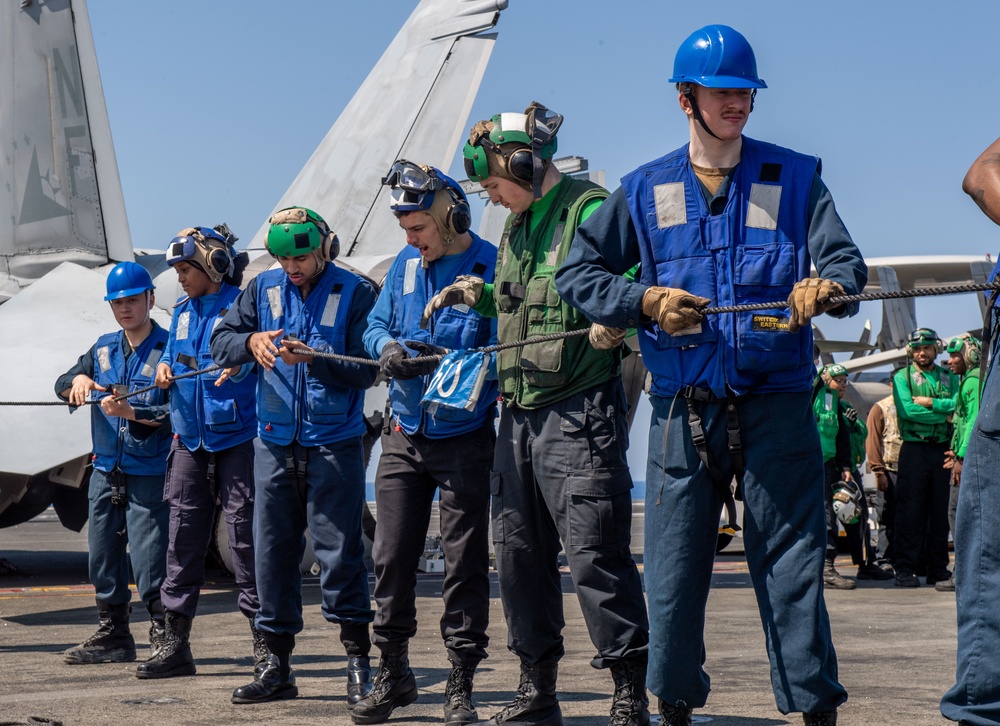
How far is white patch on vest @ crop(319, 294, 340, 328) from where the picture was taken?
557 centimetres

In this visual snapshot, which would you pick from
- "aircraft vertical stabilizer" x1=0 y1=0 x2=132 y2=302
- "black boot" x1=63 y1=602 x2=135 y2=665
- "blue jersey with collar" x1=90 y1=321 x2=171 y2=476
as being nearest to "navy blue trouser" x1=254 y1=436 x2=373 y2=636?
"blue jersey with collar" x1=90 y1=321 x2=171 y2=476

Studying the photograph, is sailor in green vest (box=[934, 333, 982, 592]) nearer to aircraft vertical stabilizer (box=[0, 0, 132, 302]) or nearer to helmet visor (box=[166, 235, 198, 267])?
helmet visor (box=[166, 235, 198, 267])

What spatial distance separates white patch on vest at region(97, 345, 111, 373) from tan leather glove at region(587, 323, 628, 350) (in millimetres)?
3758

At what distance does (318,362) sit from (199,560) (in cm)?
Result: 136

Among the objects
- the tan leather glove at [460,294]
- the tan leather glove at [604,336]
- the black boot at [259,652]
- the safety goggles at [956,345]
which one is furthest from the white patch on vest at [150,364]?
the safety goggles at [956,345]

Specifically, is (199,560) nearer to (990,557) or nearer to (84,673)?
(84,673)

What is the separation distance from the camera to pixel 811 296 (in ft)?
10.8

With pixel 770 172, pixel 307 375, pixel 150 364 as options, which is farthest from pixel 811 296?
pixel 150 364

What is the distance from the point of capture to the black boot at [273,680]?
5309 mm

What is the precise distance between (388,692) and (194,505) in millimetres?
1702

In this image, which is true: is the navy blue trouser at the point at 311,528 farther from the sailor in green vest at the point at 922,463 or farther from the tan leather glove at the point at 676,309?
the sailor in green vest at the point at 922,463

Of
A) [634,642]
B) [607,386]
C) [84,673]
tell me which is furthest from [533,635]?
[84,673]

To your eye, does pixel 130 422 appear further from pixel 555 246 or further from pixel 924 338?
pixel 924 338

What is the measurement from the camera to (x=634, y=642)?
429 cm
